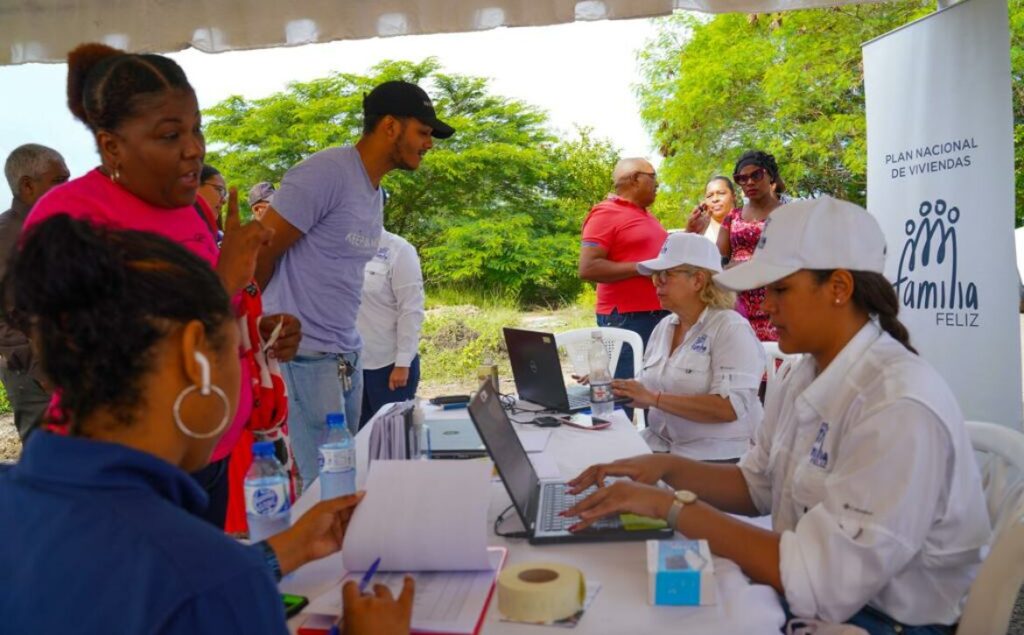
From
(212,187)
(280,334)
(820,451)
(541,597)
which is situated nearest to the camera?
(541,597)

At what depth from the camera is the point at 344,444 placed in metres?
1.79

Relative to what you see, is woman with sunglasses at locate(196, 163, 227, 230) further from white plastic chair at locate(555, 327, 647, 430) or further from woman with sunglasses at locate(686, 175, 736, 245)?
woman with sunglasses at locate(686, 175, 736, 245)

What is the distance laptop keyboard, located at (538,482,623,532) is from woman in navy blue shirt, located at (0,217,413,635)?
835mm

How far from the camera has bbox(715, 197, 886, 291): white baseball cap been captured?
60.3 inches

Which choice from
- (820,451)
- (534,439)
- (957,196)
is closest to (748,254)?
(957,196)

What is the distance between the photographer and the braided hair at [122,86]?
157 centimetres

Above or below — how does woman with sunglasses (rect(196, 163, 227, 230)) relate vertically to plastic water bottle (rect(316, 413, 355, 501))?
above

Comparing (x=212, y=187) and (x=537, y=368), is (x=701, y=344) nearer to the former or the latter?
(x=537, y=368)

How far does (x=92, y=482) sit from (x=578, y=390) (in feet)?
7.66

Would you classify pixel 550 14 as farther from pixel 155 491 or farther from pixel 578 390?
pixel 155 491

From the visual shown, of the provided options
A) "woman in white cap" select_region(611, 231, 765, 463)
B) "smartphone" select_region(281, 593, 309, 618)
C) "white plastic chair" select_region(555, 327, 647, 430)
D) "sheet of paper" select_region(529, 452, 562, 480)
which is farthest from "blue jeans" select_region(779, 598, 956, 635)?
"white plastic chair" select_region(555, 327, 647, 430)

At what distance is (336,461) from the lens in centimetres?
178

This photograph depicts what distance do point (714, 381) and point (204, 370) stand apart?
7.08 feet

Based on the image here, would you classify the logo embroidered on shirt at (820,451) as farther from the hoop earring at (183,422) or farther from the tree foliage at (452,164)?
the tree foliage at (452,164)
